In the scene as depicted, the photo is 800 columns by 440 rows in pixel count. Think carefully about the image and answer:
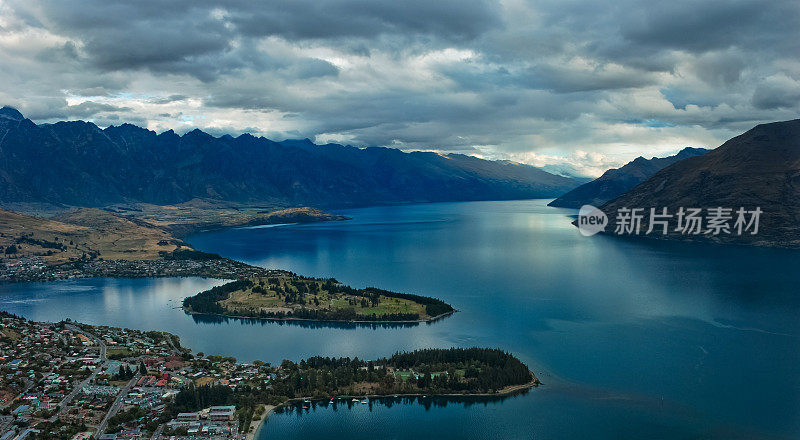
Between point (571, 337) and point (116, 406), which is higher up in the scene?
point (571, 337)

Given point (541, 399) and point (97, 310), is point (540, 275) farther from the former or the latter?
point (97, 310)

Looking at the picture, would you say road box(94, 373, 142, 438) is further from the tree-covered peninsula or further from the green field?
the green field

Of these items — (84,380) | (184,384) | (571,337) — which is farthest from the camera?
(571,337)

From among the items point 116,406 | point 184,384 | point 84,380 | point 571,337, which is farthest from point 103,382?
point 571,337

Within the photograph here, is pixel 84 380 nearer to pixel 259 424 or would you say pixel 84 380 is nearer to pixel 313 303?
pixel 259 424

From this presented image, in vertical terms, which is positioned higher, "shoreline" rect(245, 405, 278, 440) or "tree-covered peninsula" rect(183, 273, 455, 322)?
"tree-covered peninsula" rect(183, 273, 455, 322)

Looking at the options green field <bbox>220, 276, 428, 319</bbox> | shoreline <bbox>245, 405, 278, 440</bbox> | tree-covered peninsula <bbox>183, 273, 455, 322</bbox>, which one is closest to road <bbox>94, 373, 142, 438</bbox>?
shoreline <bbox>245, 405, 278, 440</bbox>
